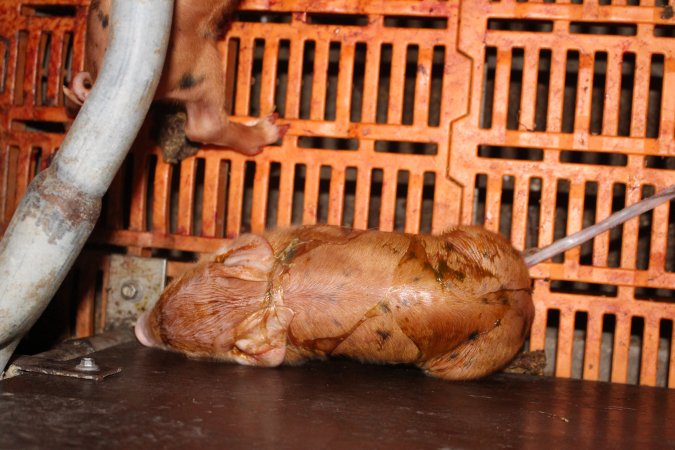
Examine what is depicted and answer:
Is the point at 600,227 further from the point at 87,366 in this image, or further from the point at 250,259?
the point at 87,366

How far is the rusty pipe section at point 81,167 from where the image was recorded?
4.98ft

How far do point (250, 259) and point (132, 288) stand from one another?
1.86ft

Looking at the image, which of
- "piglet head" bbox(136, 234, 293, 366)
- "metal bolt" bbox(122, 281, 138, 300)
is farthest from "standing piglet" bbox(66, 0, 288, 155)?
"metal bolt" bbox(122, 281, 138, 300)

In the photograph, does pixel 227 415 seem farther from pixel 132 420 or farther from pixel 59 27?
pixel 59 27

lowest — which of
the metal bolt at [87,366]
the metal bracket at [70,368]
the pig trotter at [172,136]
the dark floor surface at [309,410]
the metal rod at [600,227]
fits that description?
the dark floor surface at [309,410]

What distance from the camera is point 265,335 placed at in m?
1.88

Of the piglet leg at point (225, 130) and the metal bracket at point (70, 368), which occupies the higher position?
the piglet leg at point (225, 130)

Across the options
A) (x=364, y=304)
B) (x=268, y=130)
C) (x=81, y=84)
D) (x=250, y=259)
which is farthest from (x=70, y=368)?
(x=268, y=130)

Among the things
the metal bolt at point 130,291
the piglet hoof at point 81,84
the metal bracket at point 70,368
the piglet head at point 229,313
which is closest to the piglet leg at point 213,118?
the piglet hoof at point 81,84

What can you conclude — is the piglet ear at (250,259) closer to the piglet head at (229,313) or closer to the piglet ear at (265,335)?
the piglet head at (229,313)

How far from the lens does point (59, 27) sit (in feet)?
7.97

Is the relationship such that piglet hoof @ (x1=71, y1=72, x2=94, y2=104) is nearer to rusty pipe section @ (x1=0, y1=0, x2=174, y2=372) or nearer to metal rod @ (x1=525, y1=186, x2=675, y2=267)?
rusty pipe section @ (x1=0, y1=0, x2=174, y2=372)

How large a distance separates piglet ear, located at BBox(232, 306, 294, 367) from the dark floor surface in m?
0.04

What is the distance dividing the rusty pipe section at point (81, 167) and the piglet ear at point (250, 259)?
1.66 ft
